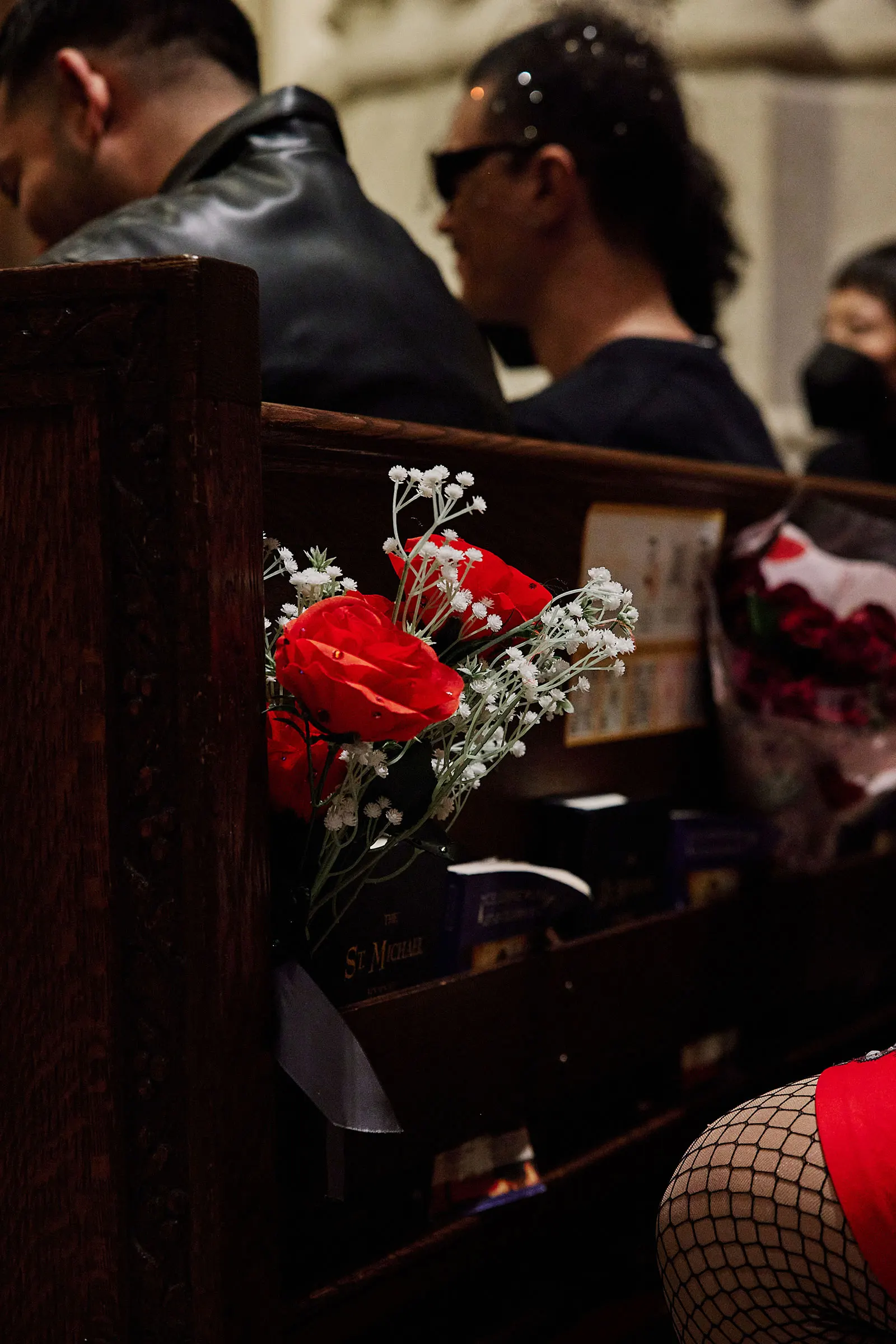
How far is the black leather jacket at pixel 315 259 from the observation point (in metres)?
1.62

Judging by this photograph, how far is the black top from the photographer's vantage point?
7.41 feet

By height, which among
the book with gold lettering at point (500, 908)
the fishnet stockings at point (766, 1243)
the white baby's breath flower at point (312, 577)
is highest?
the white baby's breath flower at point (312, 577)

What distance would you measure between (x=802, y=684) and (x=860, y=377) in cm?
217

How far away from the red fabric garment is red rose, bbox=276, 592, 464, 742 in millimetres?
431

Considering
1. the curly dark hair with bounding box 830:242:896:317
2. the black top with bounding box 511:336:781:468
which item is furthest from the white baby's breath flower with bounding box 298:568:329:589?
the curly dark hair with bounding box 830:242:896:317

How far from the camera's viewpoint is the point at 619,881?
1.77 metres

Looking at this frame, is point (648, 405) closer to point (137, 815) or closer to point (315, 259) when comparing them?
point (315, 259)

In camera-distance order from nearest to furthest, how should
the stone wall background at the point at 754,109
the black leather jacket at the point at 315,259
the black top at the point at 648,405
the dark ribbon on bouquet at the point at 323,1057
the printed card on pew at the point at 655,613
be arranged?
1. the dark ribbon on bouquet at the point at 323,1057
2. the black leather jacket at the point at 315,259
3. the printed card on pew at the point at 655,613
4. the black top at the point at 648,405
5. the stone wall background at the point at 754,109

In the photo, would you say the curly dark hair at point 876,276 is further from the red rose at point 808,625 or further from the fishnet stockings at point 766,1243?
the fishnet stockings at point 766,1243

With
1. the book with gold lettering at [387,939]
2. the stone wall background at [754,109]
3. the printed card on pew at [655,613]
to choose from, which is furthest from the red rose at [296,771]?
the stone wall background at [754,109]

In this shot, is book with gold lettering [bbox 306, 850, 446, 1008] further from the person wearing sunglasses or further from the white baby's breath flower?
the person wearing sunglasses

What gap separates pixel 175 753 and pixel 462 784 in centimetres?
27

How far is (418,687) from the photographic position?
1.10 metres

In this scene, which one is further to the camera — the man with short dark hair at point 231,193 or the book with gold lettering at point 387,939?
the man with short dark hair at point 231,193
